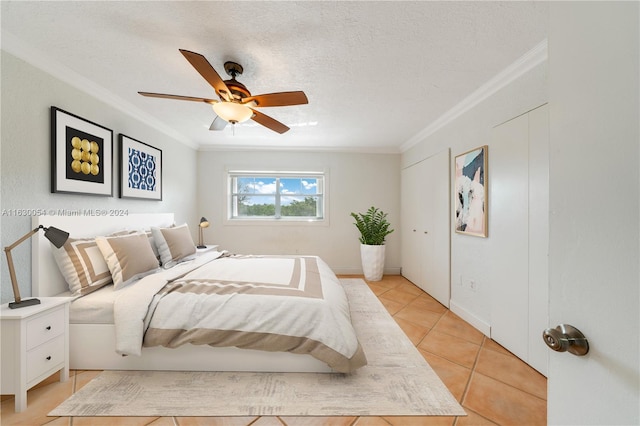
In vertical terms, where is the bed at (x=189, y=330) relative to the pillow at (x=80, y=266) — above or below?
below

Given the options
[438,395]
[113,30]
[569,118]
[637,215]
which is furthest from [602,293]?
[113,30]

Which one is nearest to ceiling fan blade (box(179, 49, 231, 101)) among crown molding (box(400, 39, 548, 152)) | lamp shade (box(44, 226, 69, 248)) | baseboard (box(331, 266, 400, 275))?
lamp shade (box(44, 226, 69, 248))

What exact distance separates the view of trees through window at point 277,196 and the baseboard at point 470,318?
2.75 metres

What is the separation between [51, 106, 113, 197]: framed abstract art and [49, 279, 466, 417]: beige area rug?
164 cm

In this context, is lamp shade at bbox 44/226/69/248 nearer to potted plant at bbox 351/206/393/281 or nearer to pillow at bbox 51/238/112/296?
pillow at bbox 51/238/112/296

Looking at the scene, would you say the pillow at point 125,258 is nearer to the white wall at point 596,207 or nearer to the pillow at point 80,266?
the pillow at point 80,266

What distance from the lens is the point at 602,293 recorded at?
54 cm

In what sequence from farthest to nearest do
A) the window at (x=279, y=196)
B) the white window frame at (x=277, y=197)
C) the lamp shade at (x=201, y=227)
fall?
the window at (x=279, y=196) < the white window frame at (x=277, y=197) < the lamp shade at (x=201, y=227)

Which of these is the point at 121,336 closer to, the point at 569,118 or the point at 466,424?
the point at 466,424

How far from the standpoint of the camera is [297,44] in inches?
71.7

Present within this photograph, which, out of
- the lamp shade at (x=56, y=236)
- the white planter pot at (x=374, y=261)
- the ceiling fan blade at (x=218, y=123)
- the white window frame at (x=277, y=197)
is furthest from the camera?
the white window frame at (x=277, y=197)

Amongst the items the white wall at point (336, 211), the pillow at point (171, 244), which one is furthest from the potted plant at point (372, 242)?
the pillow at point (171, 244)

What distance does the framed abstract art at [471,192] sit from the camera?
254 cm

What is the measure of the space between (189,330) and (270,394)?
28.2 inches
